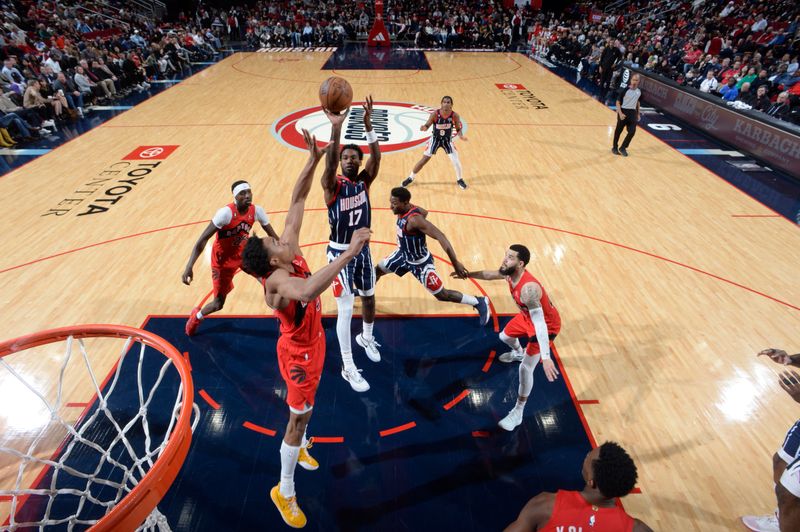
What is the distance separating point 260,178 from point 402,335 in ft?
17.1

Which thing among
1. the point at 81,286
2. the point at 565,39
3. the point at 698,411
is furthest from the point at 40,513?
the point at 565,39

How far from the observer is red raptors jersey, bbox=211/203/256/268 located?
4.71 m

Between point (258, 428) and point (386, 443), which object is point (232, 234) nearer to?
point (258, 428)

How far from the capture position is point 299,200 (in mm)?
3717

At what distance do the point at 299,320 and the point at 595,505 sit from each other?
2053 millimetres

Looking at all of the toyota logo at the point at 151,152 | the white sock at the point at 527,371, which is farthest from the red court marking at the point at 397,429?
the toyota logo at the point at 151,152

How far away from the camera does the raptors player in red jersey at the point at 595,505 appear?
2.17 m

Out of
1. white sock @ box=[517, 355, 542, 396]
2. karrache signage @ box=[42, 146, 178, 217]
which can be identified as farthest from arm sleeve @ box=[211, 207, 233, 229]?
karrache signage @ box=[42, 146, 178, 217]

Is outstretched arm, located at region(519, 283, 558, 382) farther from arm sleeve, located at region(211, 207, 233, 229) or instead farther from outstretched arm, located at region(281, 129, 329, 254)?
arm sleeve, located at region(211, 207, 233, 229)

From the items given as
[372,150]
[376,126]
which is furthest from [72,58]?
[372,150]

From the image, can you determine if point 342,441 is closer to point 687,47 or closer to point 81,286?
point 81,286

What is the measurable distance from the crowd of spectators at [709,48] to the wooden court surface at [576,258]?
3162mm

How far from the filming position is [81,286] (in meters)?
5.95

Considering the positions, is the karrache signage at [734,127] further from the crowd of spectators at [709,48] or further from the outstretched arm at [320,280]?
the outstretched arm at [320,280]
